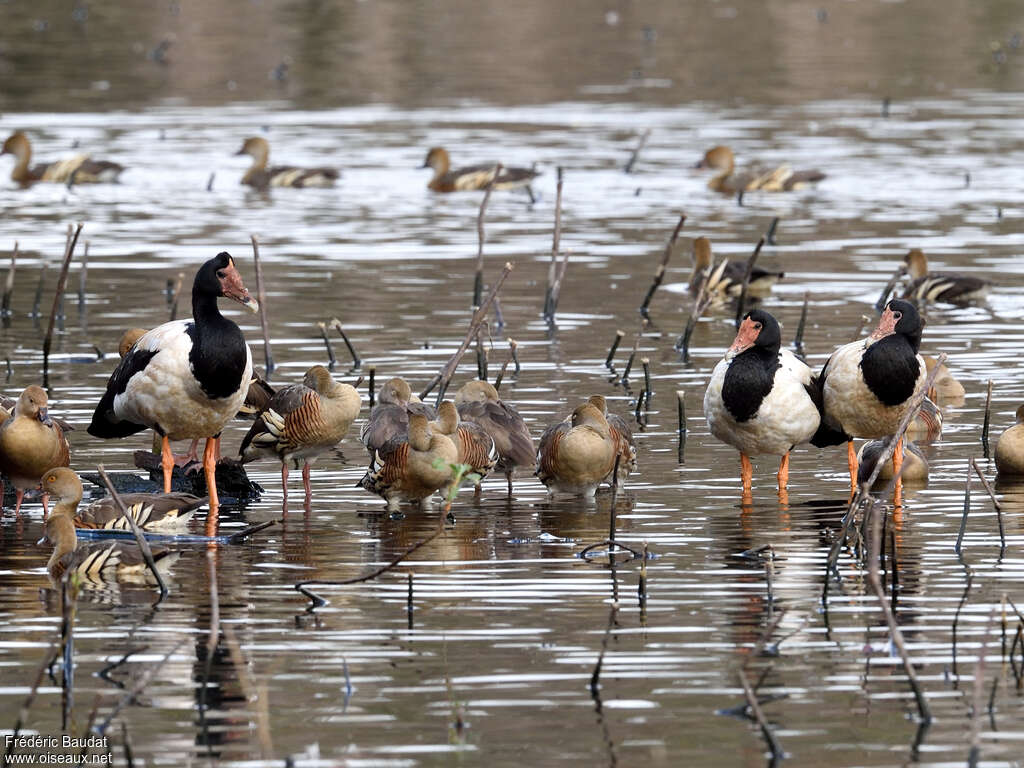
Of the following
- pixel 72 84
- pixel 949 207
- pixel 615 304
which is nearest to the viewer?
pixel 615 304

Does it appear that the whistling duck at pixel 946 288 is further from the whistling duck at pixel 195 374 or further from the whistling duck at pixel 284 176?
the whistling duck at pixel 284 176

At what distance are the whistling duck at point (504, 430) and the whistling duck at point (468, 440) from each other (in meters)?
0.16

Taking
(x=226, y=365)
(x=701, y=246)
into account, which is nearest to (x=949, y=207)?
(x=701, y=246)

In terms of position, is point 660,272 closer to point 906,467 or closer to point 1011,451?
point 906,467

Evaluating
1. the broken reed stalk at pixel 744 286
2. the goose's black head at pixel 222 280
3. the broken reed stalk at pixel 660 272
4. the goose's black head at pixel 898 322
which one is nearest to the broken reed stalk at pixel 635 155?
the broken reed stalk at pixel 660 272

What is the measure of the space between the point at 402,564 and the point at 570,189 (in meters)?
19.9

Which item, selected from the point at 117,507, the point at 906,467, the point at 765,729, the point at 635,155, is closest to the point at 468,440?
the point at 117,507

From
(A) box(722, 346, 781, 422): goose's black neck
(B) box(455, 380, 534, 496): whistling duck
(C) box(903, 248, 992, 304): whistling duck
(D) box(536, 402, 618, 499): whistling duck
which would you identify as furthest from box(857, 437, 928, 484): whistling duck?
(C) box(903, 248, 992, 304): whistling duck

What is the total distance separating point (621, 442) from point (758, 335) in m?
1.10

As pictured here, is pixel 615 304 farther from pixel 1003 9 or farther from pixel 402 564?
pixel 1003 9

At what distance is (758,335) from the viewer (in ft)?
40.9

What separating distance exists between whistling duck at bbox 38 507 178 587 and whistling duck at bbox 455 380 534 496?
276cm

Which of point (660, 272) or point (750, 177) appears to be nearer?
point (660, 272)

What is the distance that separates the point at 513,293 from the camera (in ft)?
69.8
